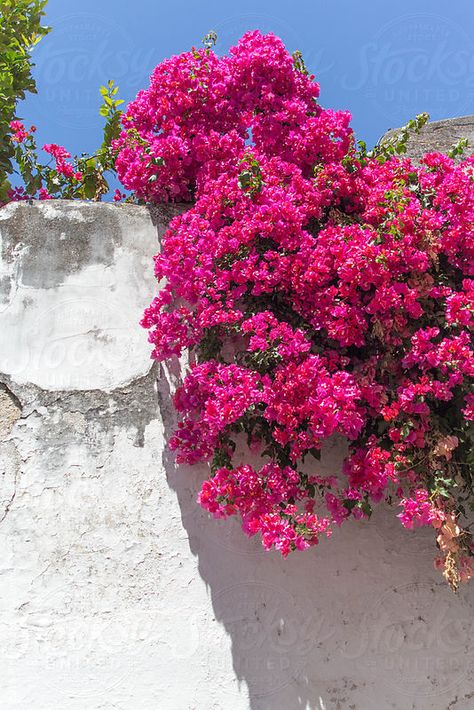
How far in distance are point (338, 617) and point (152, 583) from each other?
2.46 feet

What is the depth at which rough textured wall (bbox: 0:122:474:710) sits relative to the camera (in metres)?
2.43

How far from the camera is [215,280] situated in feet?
8.27

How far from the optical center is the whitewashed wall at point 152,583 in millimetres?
2428

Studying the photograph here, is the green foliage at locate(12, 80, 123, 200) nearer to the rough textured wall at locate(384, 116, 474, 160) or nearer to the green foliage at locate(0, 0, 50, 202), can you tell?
the green foliage at locate(0, 0, 50, 202)

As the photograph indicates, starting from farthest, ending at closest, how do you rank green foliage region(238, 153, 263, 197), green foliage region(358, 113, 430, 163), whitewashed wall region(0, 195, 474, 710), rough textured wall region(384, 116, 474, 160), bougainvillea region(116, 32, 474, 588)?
rough textured wall region(384, 116, 474, 160)
green foliage region(358, 113, 430, 163)
green foliage region(238, 153, 263, 197)
whitewashed wall region(0, 195, 474, 710)
bougainvillea region(116, 32, 474, 588)

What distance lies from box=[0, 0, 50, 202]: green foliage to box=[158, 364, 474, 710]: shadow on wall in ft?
7.29

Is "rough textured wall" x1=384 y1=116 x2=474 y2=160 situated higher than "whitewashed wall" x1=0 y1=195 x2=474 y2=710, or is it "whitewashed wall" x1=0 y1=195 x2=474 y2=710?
"rough textured wall" x1=384 y1=116 x2=474 y2=160

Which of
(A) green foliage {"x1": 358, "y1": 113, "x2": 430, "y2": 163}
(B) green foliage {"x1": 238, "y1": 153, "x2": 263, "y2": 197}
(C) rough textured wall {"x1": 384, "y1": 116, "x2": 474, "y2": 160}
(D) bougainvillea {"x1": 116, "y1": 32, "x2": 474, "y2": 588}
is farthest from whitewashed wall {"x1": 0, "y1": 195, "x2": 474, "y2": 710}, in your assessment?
(C) rough textured wall {"x1": 384, "y1": 116, "x2": 474, "y2": 160}

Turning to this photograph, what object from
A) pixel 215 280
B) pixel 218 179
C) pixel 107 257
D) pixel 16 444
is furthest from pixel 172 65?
pixel 16 444

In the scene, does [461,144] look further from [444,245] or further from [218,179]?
[218,179]

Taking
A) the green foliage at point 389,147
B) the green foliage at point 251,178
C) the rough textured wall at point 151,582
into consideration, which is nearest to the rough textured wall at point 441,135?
the green foliage at point 389,147

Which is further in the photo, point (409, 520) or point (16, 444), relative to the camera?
point (16, 444)

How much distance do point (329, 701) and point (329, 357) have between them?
4.35ft

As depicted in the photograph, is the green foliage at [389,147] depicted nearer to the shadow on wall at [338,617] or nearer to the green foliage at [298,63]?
the green foliage at [298,63]
